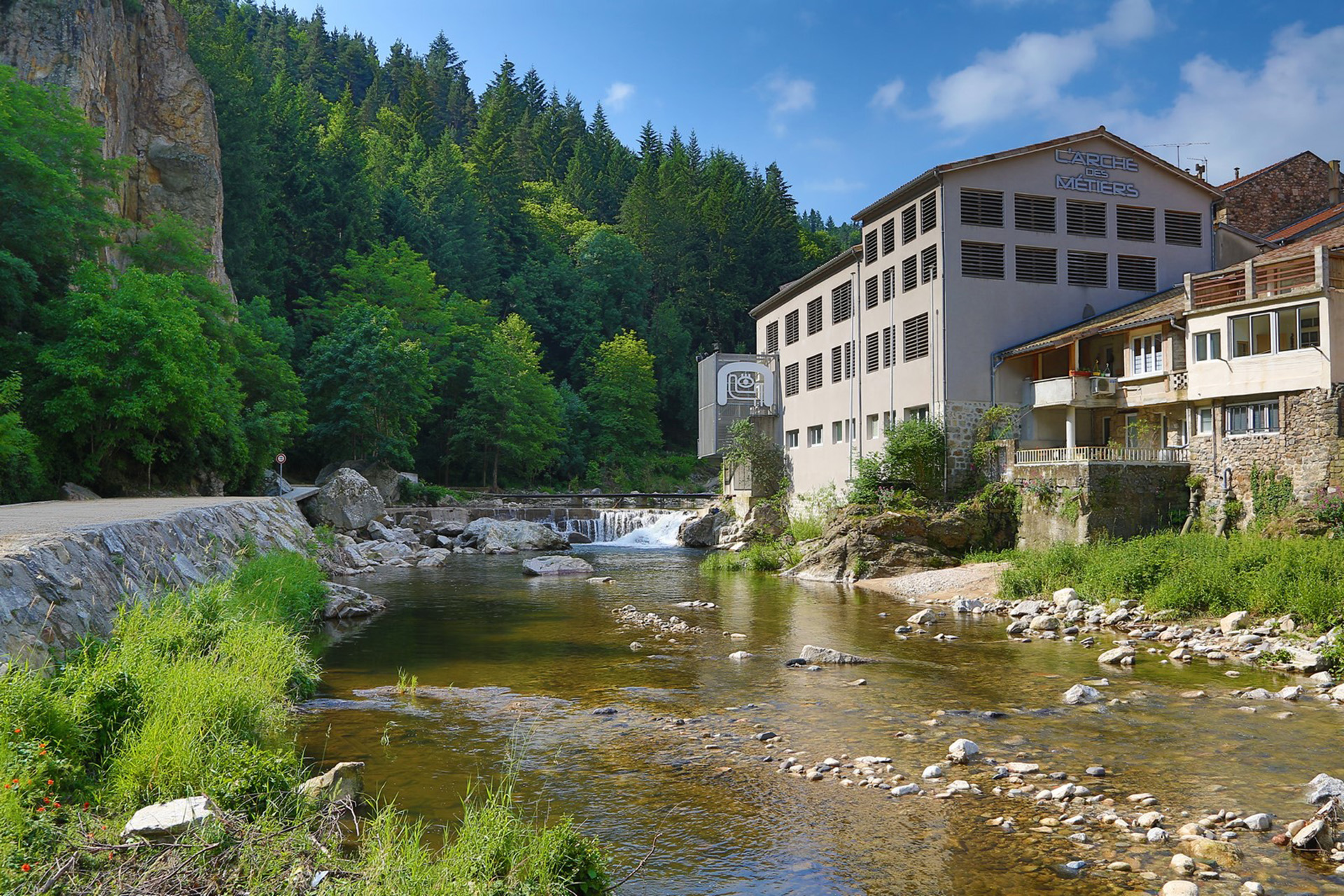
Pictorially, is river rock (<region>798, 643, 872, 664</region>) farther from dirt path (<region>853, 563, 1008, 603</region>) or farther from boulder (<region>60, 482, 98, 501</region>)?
boulder (<region>60, 482, 98, 501</region>)

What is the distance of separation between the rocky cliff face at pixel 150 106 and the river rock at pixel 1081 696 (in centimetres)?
3797

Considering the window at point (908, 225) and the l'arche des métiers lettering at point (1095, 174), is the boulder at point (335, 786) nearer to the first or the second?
the window at point (908, 225)

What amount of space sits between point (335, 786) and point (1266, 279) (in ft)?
85.8

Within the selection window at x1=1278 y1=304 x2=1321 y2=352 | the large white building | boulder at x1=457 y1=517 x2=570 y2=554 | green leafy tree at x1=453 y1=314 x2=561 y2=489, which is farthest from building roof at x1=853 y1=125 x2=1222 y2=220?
green leafy tree at x1=453 y1=314 x2=561 y2=489

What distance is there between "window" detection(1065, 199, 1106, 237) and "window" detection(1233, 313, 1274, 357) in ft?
28.9

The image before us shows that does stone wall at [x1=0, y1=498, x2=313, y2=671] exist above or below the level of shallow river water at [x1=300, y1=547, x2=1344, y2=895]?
above

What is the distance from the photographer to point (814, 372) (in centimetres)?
4122

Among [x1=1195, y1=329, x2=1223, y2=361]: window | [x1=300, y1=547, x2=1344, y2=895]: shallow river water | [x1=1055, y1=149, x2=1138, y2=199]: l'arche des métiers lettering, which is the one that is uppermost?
[x1=1055, y1=149, x2=1138, y2=199]: l'arche des métiers lettering

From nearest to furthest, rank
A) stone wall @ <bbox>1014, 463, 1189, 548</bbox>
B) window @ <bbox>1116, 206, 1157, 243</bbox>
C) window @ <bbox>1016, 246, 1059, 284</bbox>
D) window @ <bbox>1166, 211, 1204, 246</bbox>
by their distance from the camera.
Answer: stone wall @ <bbox>1014, 463, 1189, 548</bbox> → window @ <bbox>1016, 246, 1059, 284</bbox> → window @ <bbox>1116, 206, 1157, 243</bbox> → window @ <bbox>1166, 211, 1204, 246</bbox>

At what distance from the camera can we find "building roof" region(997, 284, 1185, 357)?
26.8 metres

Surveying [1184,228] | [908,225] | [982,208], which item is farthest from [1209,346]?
[908,225]

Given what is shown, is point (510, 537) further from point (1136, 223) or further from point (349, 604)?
point (1136, 223)

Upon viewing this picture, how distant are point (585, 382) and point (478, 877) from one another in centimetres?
7727

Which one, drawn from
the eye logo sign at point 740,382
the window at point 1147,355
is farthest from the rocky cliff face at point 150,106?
the window at point 1147,355
